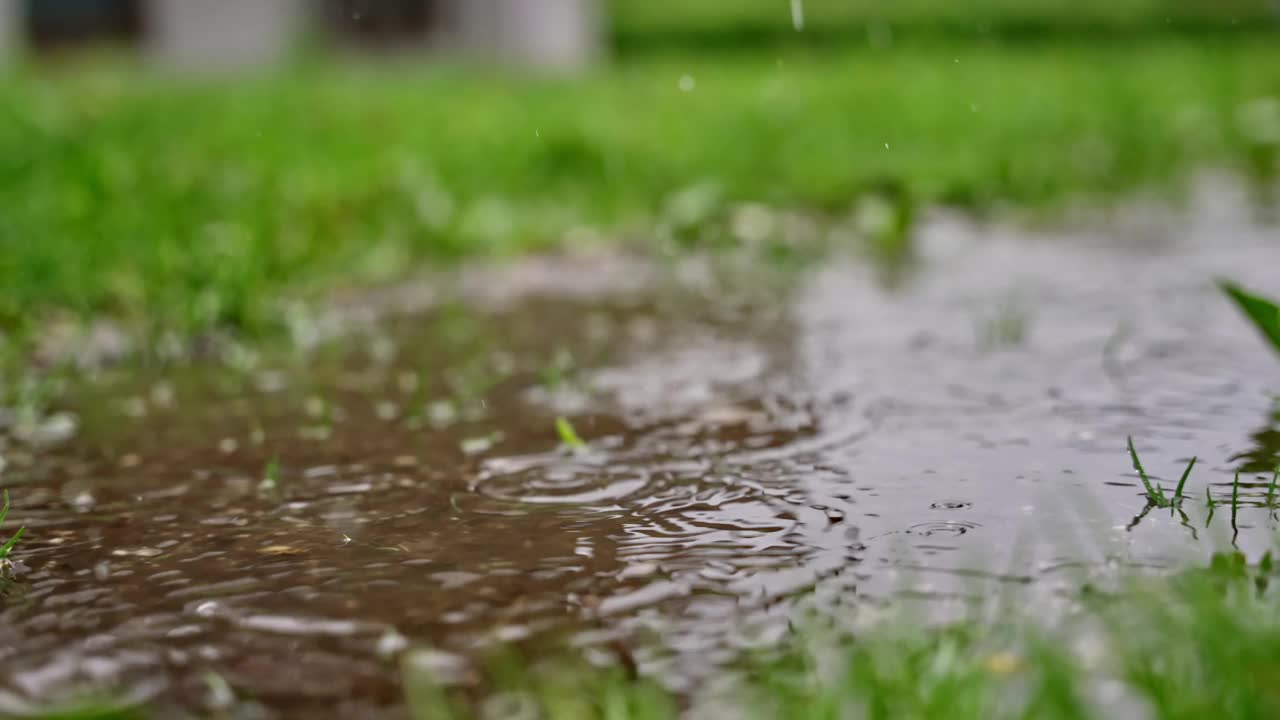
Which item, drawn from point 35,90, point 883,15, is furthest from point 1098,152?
point 883,15

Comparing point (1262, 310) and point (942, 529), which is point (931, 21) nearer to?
point (1262, 310)

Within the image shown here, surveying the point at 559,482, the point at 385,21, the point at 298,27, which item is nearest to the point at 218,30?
the point at 298,27

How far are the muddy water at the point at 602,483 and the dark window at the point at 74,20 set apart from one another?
13505 millimetres

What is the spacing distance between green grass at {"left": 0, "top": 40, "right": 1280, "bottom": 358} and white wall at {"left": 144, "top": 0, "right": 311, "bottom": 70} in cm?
551

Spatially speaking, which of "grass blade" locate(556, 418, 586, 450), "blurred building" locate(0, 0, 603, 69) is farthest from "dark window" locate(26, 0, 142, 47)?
"grass blade" locate(556, 418, 586, 450)

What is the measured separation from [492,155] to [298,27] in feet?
32.9

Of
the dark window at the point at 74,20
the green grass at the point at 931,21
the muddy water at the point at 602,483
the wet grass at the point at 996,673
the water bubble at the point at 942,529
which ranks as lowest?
the wet grass at the point at 996,673

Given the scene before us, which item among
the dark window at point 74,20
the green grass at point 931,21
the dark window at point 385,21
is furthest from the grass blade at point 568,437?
the dark window at point 74,20

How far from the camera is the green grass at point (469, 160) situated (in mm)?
3912

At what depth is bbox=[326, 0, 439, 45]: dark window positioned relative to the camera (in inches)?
642

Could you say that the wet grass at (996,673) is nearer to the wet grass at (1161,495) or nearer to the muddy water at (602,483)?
the muddy water at (602,483)

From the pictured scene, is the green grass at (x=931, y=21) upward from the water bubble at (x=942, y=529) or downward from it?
upward

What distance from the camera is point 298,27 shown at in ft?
50.9

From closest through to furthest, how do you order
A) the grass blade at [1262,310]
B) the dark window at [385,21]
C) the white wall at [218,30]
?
the grass blade at [1262,310]
the white wall at [218,30]
the dark window at [385,21]
